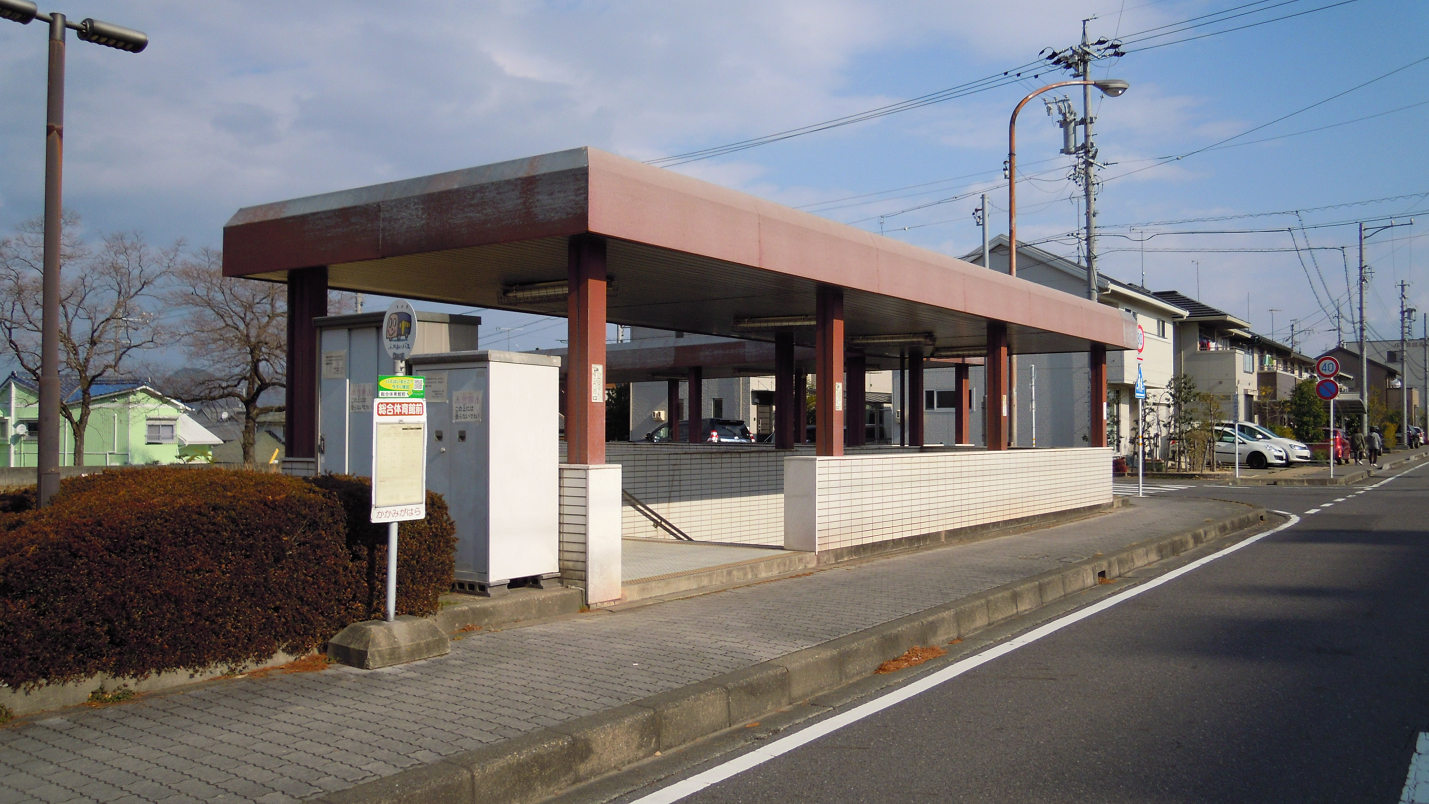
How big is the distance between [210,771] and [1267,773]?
4896 millimetres

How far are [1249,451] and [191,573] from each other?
3744cm

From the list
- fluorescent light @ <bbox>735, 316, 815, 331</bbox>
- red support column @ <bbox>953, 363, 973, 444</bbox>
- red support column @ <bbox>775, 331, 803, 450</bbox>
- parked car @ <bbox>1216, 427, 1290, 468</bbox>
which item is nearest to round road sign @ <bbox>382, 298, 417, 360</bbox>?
fluorescent light @ <bbox>735, 316, 815, 331</bbox>

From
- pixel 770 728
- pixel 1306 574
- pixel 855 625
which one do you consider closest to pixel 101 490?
pixel 770 728

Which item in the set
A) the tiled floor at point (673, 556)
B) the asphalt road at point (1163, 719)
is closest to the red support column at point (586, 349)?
the tiled floor at point (673, 556)

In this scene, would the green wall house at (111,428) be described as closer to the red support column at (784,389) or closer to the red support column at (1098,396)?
the red support column at (784,389)

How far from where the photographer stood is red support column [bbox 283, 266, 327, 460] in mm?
10008

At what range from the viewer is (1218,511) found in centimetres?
1855

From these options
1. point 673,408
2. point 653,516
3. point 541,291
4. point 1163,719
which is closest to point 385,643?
point 1163,719

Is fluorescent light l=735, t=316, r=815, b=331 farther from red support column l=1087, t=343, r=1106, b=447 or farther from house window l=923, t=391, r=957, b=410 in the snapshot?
house window l=923, t=391, r=957, b=410

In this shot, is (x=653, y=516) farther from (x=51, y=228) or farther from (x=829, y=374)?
(x=51, y=228)

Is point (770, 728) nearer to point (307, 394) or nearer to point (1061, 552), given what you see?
point (307, 394)

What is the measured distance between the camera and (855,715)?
595 centimetres

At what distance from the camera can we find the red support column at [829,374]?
11445 mm

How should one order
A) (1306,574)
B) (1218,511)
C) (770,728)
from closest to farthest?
(770,728), (1306,574), (1218,511)
